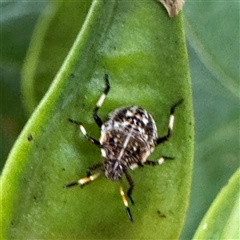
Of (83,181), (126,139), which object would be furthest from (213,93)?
(83,181)

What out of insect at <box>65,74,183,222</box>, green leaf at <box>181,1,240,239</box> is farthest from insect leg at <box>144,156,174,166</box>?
green leaf at <box>181,1,240,239</box>

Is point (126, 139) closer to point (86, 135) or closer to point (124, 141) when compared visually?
point (124, 141)

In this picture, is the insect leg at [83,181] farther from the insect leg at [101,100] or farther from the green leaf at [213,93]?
the green leaf at [213,93]

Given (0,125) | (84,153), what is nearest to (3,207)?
(84,153)

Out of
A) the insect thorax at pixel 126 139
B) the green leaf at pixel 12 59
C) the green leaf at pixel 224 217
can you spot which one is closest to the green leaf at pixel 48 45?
the green leaf at pixel 12 59

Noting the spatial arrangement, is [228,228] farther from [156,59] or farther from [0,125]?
[0,125]
